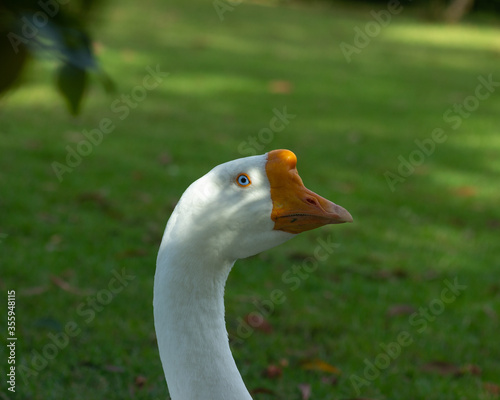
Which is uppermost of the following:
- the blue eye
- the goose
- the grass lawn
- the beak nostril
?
the beak nostril

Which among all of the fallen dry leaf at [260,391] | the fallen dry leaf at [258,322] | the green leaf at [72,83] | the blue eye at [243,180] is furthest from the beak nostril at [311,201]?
the fallen dry leaf at [258,322]

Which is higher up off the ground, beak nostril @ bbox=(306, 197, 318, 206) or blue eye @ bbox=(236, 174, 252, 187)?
beak nostril @ bbox=(306, 197, 318, 206)

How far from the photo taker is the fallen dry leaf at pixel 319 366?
3.10 metres

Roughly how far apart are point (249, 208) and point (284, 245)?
293cm

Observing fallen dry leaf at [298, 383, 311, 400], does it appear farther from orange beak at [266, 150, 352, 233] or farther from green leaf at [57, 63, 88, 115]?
green leaf at [57, 63, 88, 115]

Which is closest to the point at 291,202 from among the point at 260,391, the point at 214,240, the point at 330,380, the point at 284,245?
the point at 214,240

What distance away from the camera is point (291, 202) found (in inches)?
68.1

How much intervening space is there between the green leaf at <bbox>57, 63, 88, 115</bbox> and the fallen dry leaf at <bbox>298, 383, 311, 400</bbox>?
226 centimetres

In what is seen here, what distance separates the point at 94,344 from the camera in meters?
3.17

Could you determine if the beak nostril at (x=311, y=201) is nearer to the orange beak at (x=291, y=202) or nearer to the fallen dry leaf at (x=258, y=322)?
the orange beak at (x=291, y=202)

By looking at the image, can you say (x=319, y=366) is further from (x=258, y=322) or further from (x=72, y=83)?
(x=72, y=83)

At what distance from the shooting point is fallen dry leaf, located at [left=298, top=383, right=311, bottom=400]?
9.43 ft

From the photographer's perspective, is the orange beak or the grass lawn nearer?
the orange beak

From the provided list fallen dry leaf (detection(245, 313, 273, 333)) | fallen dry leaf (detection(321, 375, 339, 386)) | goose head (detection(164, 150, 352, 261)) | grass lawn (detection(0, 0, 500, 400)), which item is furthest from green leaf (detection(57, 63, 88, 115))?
fallen dry leaf (detection(245, 313, 273, 333))
